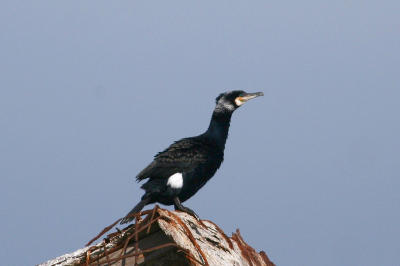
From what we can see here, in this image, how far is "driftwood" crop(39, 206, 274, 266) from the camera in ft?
11.5

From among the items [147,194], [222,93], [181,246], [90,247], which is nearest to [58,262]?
[90,247]

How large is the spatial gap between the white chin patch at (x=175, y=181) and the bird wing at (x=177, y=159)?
0.05 meters

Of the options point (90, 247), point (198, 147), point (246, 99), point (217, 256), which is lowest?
point (217, 256)

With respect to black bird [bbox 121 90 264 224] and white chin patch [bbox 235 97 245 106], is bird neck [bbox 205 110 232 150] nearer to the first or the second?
black bird [bbox 121 90 264 224]

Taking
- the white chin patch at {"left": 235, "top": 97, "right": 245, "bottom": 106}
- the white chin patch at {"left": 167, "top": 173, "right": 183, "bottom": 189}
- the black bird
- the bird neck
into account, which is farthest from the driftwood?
the white chin patch at {"left": 235, "top": 97, "right": 245, "bottom": 106}

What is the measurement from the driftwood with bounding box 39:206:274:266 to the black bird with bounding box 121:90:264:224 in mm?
3601

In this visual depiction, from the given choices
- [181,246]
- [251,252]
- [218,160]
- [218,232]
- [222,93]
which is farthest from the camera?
[222,93]

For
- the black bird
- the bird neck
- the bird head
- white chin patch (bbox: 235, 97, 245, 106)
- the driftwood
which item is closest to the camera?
the driftwood

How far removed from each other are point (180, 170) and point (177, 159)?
0.53ft

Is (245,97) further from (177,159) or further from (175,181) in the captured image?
(175,181)

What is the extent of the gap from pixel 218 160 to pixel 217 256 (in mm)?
4632

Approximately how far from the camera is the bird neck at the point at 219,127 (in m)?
8.92

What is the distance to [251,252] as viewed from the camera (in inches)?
191

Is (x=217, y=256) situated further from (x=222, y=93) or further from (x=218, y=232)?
(x=222, y=93)
